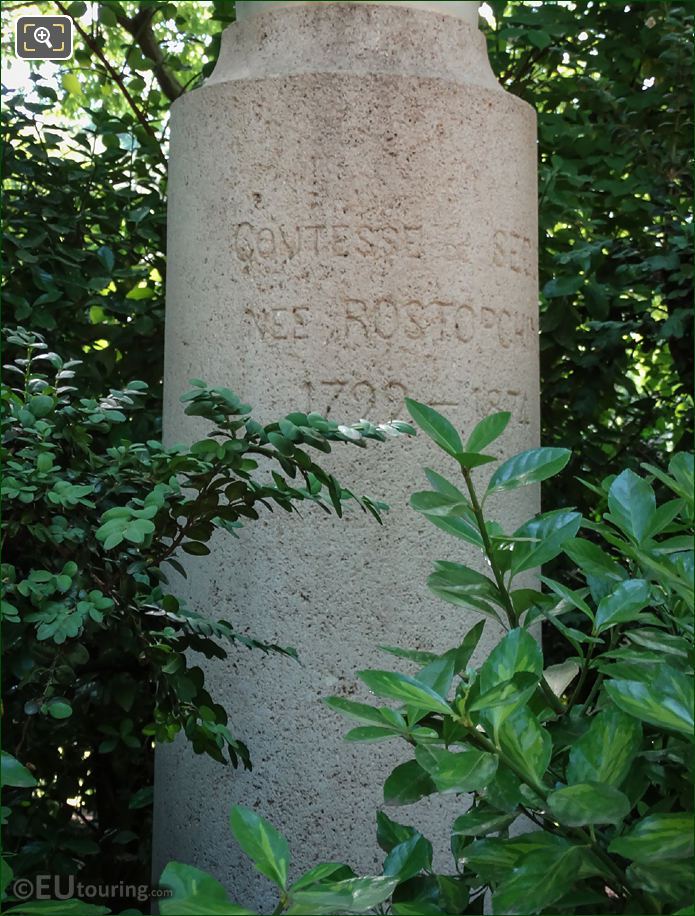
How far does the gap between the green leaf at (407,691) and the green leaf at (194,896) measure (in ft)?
0.66

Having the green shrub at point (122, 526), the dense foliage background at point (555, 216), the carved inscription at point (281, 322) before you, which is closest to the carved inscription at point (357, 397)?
the carved inscription at point (281, 322)

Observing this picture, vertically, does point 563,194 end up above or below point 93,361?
above

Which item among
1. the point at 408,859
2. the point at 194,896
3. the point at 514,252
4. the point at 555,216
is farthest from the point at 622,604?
the point at 555,216

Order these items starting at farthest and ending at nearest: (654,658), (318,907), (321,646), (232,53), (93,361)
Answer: (93,361), (232,53), (321,646), (654,658), (318,907)

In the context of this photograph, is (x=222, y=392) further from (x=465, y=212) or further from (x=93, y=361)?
(x=93, y=361)

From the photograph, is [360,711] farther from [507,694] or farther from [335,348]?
[335,348]

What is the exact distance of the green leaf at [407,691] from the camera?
0.88m

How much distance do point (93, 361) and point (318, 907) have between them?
8.91ft

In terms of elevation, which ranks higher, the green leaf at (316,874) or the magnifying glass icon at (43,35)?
the magnifying glass icon at (43,35)

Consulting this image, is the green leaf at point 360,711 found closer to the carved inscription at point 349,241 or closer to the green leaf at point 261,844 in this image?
the green leaf at point 261,844

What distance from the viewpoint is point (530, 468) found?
102 centimetres

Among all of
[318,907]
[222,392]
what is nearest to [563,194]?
[222,392]

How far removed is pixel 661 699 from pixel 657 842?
11 cm

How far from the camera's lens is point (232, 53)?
8.37 feet
